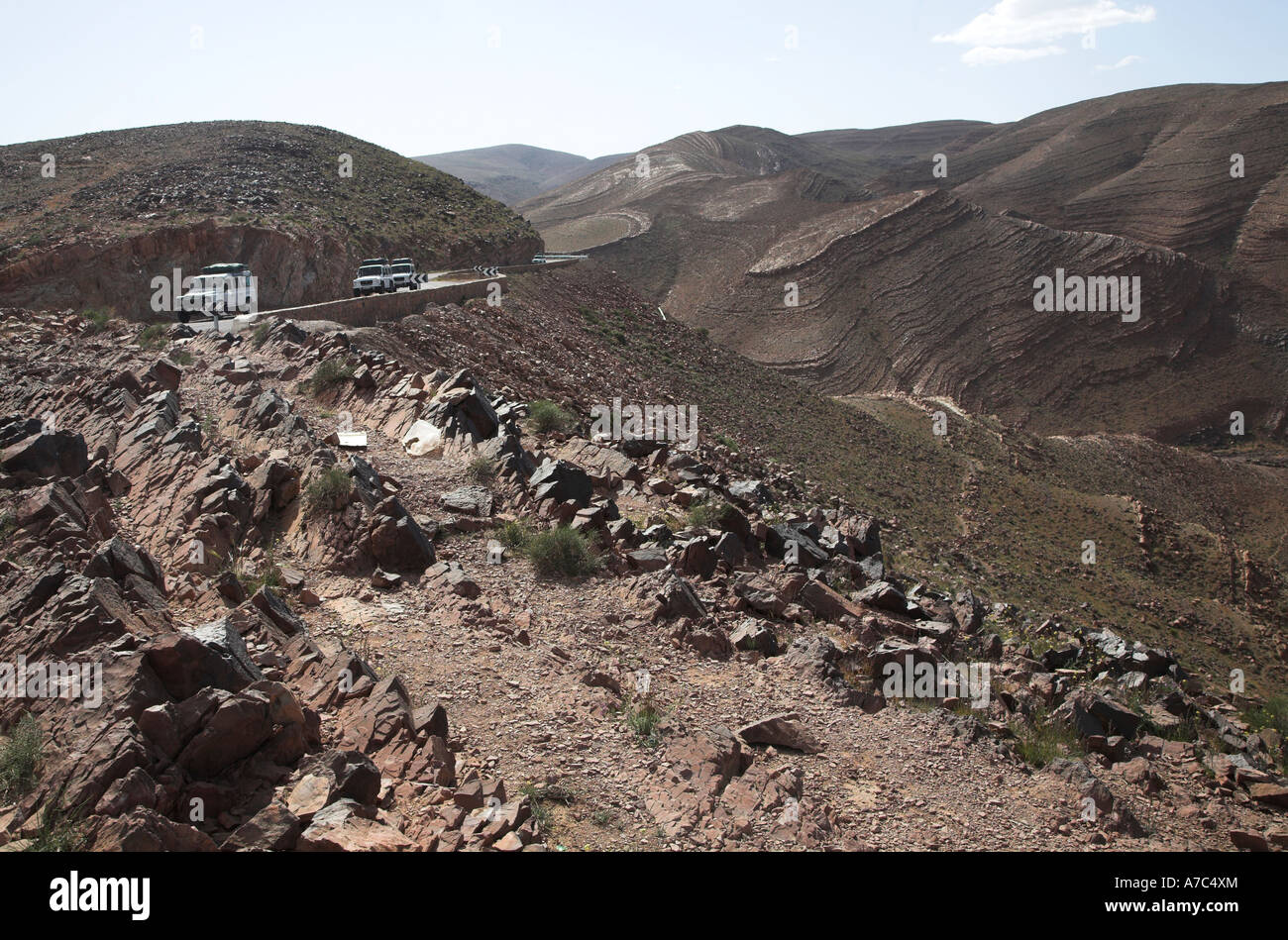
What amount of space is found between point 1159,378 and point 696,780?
177 ft

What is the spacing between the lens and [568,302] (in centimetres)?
3638

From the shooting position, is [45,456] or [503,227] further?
[503,227]

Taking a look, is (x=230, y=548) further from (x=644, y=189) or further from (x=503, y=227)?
(x=644, y=189)

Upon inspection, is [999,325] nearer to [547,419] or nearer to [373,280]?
[373,280]

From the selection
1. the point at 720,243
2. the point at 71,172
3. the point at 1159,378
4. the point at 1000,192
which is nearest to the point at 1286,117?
the point at 1000,192

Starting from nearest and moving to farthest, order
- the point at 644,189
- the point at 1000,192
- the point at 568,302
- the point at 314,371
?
the point at 314,371 → the point at 568,302 → the point at 1000,192 → the point at 644,189

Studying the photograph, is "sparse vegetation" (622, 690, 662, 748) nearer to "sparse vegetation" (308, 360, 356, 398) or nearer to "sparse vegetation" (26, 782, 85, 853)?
"sparse vegetation" (26, 782, 85, 853)

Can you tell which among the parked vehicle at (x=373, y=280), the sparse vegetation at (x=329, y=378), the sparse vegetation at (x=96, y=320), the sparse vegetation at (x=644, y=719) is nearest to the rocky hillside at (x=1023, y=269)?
the parked vehicle at (x=373, y=280)

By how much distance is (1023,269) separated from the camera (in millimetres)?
57094

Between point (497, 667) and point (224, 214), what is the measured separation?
27819mm

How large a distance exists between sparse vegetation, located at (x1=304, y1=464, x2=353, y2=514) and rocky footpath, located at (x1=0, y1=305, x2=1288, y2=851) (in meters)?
0.03

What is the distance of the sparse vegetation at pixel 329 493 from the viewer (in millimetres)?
10852

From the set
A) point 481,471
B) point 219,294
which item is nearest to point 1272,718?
point 481,471

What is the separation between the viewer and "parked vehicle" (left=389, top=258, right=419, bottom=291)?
2997cm
